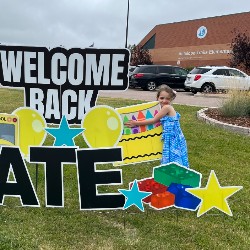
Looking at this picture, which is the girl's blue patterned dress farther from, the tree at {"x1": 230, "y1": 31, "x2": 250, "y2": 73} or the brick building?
the brick building

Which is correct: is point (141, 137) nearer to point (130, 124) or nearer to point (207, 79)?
point (130, 124)

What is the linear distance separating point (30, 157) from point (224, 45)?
4100 cm

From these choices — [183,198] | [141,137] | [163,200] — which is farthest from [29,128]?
[183,198]

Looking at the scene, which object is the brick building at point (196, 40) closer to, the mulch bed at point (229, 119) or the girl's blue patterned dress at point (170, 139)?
the mulch bed at point (229, 119)

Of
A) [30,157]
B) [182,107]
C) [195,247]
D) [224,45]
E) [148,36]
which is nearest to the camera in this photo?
[195,247]

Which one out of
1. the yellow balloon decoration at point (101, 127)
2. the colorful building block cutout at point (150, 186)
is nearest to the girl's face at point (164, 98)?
the yellow balloon decoration at point (101, 127)

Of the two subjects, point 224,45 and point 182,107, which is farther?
point 224,45

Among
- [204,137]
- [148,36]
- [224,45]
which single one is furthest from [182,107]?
[148,36]

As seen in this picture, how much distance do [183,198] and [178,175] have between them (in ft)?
0.79

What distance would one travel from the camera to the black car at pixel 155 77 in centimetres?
2412

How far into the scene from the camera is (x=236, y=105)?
1072cm

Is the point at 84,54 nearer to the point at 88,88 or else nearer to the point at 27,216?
the point at 88,88

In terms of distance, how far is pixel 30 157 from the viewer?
13.8 ft

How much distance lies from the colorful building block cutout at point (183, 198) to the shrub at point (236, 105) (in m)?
6.89
